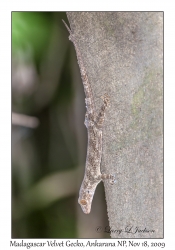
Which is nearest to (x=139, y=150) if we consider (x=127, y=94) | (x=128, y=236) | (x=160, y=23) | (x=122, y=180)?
(x=122, y=180)

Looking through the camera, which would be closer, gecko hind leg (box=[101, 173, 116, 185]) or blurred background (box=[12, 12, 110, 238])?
gecko hind leg (box=[101, 173, 116, 185])

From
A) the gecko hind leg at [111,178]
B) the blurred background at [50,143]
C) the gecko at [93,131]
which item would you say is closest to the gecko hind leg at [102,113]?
Result: the gecko at [93,131]

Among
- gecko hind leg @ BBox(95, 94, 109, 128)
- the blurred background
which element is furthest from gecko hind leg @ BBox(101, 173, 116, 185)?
the blurred background

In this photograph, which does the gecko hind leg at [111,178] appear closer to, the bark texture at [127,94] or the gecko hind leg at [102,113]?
the bark texture at [127,94]

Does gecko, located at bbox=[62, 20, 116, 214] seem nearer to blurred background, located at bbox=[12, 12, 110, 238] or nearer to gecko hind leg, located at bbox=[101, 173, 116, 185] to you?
gecko hind leg, located at bbox=[101, 173, 116, 185]

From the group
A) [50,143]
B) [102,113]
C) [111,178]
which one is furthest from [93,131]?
[50,143]

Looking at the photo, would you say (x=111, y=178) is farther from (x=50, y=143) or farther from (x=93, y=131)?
(x=50, y=143)

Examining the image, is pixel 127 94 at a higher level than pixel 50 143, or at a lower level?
higher

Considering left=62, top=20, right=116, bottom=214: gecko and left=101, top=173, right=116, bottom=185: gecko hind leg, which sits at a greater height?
left=62, top=20, right=116, bottom=214: gecko
